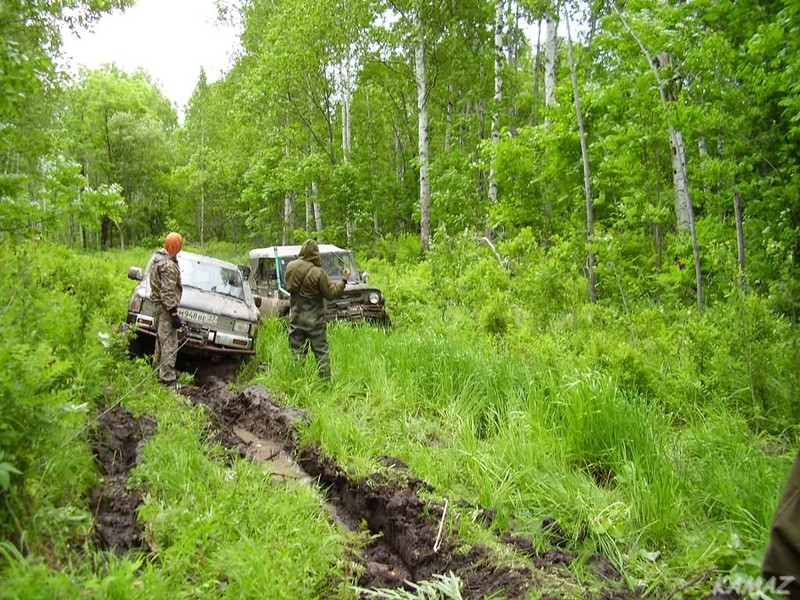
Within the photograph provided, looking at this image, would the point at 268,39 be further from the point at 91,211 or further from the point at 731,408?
the point at 731,408

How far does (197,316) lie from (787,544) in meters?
7.46

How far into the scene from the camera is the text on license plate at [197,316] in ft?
25.5

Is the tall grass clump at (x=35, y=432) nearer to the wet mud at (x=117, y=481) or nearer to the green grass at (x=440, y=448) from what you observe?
the green grass at (x=440, y=448)

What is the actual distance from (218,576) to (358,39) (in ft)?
64.3

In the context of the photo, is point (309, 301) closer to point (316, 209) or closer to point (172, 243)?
point (172, 243)

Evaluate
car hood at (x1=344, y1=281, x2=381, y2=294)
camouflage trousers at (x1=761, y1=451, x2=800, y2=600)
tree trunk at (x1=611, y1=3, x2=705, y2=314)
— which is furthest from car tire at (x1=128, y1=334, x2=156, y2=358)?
camouflage trousers at (x1=761, y1=451, x2=800, y2=600)

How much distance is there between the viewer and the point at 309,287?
7.78 metres

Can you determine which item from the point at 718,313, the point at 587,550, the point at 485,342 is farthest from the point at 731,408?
the point at 485,342

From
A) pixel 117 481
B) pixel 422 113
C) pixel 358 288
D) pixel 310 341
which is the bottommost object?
pixel 117 481

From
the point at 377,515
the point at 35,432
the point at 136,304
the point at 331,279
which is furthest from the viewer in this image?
the point at 331,279

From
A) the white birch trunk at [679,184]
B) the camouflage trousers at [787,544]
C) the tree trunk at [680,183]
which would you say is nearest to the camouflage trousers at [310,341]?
the tree trunk at [680,183]

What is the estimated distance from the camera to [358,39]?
65.3 ft

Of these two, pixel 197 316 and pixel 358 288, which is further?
pixel 358 288

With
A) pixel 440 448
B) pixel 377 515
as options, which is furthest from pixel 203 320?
pixel 377 515
